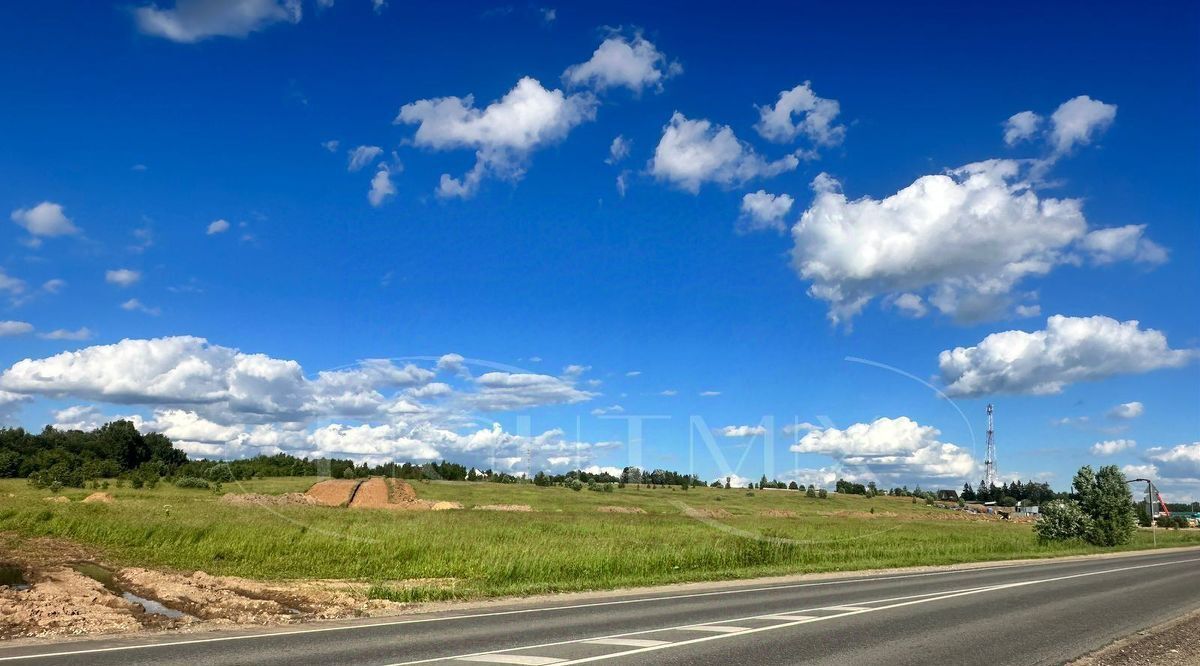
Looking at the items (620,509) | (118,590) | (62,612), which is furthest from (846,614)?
(620,509)

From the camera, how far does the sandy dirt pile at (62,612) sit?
16.2 metres

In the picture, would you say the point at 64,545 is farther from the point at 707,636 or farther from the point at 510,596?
the point at 707,636

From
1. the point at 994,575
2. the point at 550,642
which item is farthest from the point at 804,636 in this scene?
the point at 994,575

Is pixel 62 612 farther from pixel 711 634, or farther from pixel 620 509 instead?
pixel 620 509

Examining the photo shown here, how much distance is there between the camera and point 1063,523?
6962cm

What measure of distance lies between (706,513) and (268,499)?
48.3 metres

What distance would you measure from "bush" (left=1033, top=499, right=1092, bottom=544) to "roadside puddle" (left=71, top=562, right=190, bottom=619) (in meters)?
69.1

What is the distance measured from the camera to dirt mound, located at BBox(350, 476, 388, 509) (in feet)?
245

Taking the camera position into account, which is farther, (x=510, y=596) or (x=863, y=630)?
(x=510, y=596)

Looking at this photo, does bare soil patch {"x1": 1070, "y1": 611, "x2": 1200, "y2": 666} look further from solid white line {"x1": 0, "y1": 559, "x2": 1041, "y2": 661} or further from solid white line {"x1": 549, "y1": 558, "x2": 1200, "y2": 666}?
solid white line {"x1": 0, "y1": 559, "x2": 1041, "y2": 661}

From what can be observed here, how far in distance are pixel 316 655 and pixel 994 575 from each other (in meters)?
31.4

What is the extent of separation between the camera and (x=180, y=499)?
67.2 meters

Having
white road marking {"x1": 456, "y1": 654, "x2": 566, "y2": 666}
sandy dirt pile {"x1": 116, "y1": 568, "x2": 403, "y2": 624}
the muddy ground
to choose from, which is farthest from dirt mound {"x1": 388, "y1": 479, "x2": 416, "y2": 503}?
white road marking {"x1": 456, "y1": 654, "x2": 566, "y2": 666}

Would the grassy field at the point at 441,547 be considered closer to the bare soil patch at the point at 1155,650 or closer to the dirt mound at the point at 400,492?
the dirt mound at the point at 400,492
